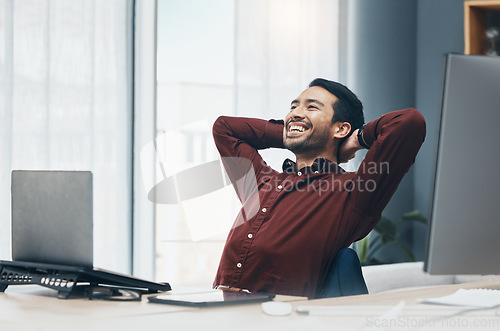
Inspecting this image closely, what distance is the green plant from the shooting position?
3482 mm

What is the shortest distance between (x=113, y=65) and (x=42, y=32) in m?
0.38

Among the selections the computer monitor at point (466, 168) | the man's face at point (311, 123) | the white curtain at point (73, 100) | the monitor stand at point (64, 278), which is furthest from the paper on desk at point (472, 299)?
the white curtain at point (73, 100)

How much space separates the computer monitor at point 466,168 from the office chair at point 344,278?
1.82ft

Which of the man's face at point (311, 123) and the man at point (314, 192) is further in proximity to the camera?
the man's face at point (311, 123)

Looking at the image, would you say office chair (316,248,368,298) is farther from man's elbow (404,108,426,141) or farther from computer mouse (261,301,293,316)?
computer mouse (261,301,293,316)

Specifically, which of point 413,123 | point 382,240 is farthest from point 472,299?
point 382,240

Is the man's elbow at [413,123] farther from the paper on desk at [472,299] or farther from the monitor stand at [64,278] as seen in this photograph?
the monitor stand at [64,278]

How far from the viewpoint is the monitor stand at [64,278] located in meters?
1.17

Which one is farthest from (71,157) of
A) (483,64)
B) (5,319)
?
→ (483,64)

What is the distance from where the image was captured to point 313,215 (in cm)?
162

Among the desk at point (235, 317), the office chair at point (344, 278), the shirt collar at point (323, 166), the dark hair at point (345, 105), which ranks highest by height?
the dark hair at point (345, 105)

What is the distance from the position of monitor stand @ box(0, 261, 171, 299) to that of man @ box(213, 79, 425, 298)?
1.25 ft

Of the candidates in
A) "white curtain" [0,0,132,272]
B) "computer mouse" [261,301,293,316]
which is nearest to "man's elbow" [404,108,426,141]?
"computer mouse" [261,301,293,316]

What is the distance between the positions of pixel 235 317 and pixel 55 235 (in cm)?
50
